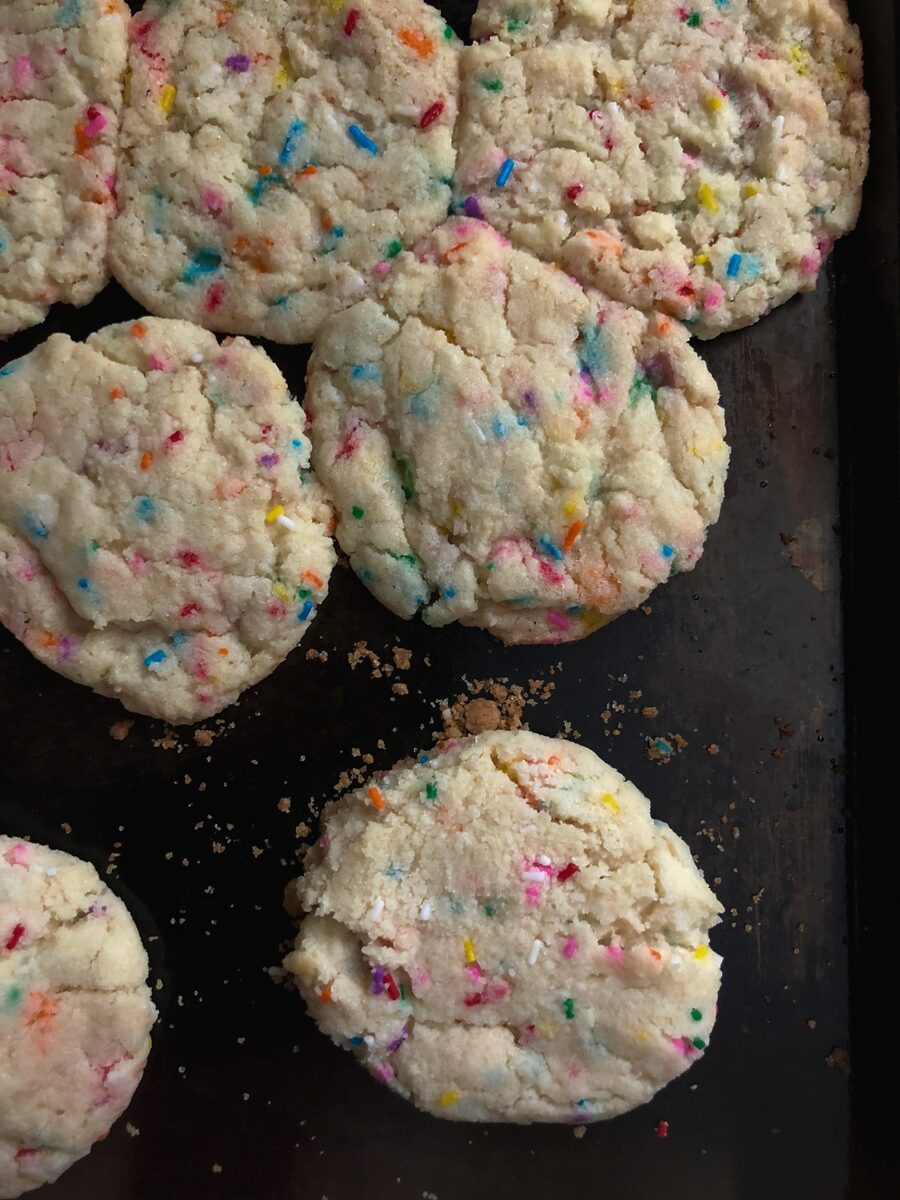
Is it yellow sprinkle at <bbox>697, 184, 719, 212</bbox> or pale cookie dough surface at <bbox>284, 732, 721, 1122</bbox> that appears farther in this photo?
yellow sprinkle at <bbox>697, 184, 719, 212</bbox>

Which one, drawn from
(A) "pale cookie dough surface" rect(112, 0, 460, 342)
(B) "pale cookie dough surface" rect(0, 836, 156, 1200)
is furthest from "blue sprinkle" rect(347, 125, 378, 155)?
(B) "pale cookie dough surface" rect(0, 836, 156, 1200)

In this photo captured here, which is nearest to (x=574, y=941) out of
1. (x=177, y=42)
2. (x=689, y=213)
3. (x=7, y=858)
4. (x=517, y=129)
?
(x=7, y=858)

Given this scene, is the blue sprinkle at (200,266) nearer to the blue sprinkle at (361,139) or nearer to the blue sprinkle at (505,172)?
the blue sprinkle at (361,139)

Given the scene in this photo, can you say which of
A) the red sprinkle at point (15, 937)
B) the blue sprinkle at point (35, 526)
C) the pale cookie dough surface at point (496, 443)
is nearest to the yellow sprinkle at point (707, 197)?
the pale cookie dough surface at point (496, 443)

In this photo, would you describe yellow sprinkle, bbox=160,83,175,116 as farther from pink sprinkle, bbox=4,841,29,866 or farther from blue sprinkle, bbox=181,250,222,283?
pink sprinkle, bbox=4,841,29,866

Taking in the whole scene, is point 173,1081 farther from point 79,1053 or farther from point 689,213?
point 689,213

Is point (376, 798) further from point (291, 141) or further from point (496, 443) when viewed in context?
point (291, 141)
